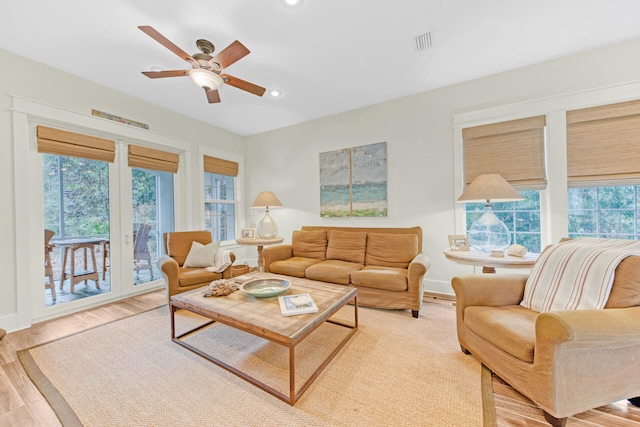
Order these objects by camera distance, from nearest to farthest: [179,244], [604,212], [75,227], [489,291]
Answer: [489,291]
[604,212]
[75,227]
[179,244]

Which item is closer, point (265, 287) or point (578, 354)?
point (578, 354)

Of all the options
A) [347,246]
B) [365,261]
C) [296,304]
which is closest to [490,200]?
[365,261]

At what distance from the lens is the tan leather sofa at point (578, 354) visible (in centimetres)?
116

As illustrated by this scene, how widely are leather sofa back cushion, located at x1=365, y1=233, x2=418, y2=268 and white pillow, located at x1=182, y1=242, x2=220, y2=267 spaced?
2019mm

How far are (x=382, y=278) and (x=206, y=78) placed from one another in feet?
8.20

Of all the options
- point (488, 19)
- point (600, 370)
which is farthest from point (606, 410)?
point (488, 19)

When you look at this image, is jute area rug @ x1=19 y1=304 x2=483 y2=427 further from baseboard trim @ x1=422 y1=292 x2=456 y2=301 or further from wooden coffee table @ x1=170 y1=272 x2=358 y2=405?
baseboard trim @ x1=422 y1=292 x2=456 y2=301

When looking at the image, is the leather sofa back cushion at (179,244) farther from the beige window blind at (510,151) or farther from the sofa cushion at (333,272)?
the beige window blind at (510,151)

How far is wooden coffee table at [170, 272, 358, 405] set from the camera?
1.45 metres

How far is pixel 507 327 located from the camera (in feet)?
4.84

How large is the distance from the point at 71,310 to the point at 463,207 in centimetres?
479

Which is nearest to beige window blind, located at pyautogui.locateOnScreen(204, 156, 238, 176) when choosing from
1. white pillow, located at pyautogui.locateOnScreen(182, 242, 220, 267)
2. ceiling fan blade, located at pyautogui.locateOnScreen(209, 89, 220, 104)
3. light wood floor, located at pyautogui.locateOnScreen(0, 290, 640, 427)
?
white pillow, located at pyautogui.locateOnScreen(182, 242, 220, 267)

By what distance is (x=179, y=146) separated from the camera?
12.6 feet

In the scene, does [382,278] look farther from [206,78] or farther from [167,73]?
[167,73]
